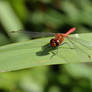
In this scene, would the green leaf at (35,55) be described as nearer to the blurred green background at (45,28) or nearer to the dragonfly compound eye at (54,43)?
the dragonfly compound eye at (54,43)

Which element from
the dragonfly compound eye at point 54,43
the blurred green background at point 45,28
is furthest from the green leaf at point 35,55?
the blurred green background at point 45,28

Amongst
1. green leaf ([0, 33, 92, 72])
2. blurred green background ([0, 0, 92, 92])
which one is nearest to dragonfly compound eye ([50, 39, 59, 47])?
green leaf ([0, 33, 92, 72])

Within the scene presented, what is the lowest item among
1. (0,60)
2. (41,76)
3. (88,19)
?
(41,76)

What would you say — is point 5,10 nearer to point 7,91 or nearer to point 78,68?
point 7,91

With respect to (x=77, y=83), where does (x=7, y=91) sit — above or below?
above

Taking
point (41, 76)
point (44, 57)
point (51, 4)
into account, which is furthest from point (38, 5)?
point (44, 57)

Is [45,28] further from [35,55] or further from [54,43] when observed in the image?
[35,55]

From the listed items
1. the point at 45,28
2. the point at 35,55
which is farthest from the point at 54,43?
the point at 45,28
